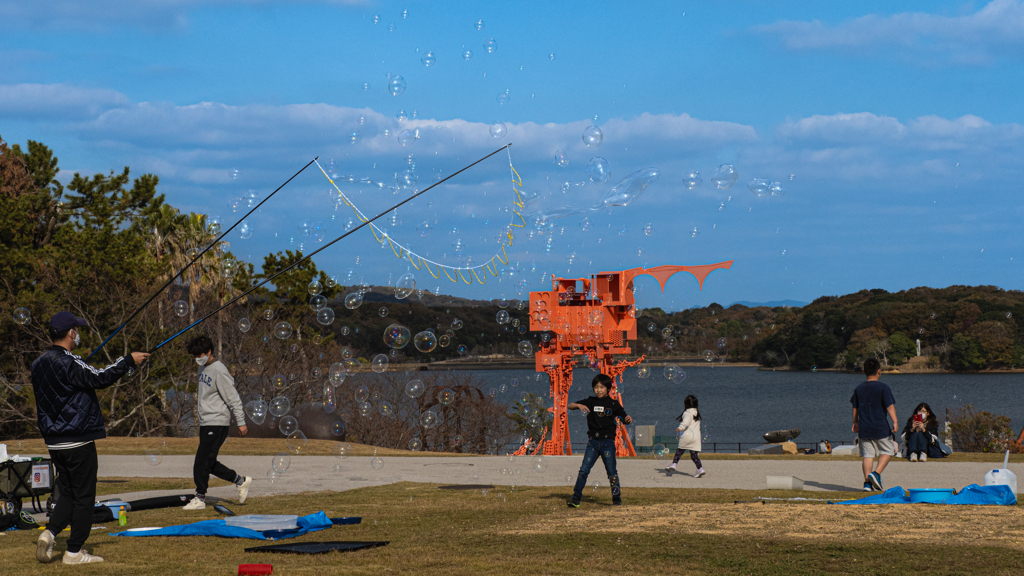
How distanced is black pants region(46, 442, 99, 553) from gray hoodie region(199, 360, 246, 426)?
2923 millimetres

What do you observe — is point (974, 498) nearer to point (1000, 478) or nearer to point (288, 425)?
point (1000, 478)

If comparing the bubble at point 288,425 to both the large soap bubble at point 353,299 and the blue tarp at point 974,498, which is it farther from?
the blue tarp at point 974,498

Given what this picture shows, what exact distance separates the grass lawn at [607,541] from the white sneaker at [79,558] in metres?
0.10

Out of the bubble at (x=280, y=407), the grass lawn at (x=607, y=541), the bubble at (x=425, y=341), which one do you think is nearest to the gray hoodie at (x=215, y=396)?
the grass lawn at (x=607, y=541)

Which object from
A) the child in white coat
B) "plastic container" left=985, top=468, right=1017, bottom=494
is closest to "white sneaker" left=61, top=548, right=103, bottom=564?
the child in white coat

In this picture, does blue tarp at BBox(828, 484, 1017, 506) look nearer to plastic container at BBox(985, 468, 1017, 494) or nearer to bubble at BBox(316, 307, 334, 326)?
plastic container at BBox(985, 468, 1017, 494)

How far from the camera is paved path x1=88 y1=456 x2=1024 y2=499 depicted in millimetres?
13477

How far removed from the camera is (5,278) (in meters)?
33.9

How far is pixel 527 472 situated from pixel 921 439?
26.5ft

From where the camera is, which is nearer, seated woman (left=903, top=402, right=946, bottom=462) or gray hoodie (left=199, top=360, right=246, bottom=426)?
gray hoodie (left=199, top=360, right=246, bottom=426)

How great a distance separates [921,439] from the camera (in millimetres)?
17391

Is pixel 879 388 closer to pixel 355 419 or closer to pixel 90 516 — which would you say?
pixel 90 516

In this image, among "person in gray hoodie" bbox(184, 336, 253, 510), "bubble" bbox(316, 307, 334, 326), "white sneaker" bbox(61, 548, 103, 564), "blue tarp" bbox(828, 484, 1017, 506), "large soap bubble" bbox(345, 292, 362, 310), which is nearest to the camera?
"white sneaker" bbox(61, 548, 103, 564)

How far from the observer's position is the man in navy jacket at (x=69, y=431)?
708cm
